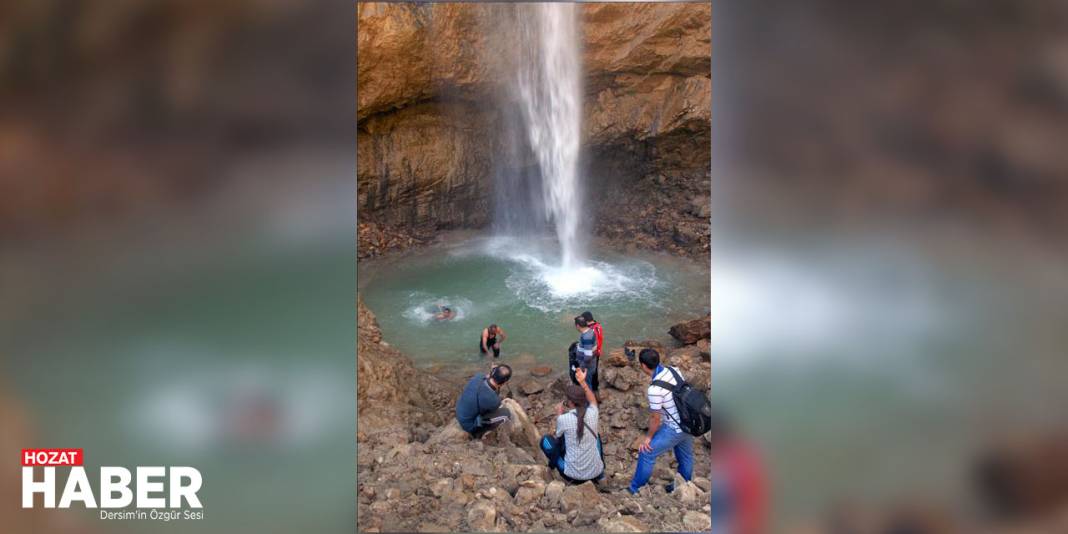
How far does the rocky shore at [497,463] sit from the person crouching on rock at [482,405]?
9cm

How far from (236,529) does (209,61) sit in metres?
3.15

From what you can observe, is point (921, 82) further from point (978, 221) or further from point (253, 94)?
point (253, 94)

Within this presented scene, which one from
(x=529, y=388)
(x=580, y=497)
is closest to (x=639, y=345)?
(x=529, y=388)

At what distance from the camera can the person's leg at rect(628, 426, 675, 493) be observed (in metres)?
4.45

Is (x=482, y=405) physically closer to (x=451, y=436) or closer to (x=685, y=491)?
(x=451, y=436)

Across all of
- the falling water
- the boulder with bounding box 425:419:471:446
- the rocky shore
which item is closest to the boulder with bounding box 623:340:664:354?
the rocky shore

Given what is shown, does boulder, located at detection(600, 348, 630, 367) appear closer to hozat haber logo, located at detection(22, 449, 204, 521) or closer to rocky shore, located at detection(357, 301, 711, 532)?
rocky shore, located at detection(357, 301, 711, 532)

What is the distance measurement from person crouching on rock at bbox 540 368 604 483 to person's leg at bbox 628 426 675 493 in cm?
27

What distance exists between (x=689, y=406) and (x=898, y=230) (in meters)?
1.87

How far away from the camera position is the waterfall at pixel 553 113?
4.92m

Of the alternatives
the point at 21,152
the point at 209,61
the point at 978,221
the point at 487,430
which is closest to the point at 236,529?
the point at 487,430

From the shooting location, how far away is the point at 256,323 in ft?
13.3

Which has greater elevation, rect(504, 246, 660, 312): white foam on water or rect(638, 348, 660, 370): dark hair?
rect(504, 246, 660, 312): white foam on water

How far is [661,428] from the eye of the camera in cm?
446
